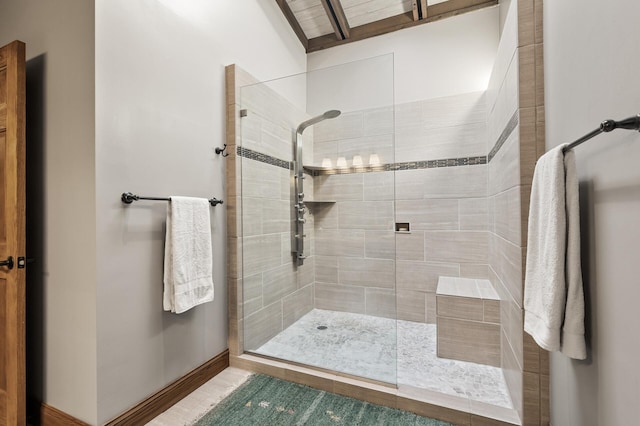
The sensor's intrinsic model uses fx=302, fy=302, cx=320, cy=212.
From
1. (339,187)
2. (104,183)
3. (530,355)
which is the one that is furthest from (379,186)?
Result: (104,183)

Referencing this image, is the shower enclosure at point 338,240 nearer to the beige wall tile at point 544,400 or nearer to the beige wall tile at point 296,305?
the beige wall tile at point 296,305

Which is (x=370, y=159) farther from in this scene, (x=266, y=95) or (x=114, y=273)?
(x=114, y=273)

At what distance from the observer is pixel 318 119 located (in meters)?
2.17

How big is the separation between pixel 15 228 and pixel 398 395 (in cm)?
211

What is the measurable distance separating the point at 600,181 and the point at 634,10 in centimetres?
45

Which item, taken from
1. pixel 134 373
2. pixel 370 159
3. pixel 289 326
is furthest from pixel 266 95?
pixel 134 373

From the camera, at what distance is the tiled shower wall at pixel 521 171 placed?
139cm

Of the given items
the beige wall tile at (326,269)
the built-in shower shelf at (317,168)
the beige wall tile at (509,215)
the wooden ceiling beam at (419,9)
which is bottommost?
the beige wall tile at (326,269)

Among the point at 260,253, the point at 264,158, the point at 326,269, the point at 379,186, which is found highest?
the point at 264,158

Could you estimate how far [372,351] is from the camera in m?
1.93

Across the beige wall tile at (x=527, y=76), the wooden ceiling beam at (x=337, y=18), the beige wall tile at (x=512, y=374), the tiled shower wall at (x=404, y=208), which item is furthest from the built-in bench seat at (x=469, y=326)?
the wooden ceiling beam at (x=337, y=18)

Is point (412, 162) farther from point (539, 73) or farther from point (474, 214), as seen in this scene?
point (539, 73)

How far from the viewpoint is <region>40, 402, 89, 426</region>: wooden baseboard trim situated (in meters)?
1.42

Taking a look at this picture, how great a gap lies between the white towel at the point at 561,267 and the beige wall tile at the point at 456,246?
1736 millimetres
